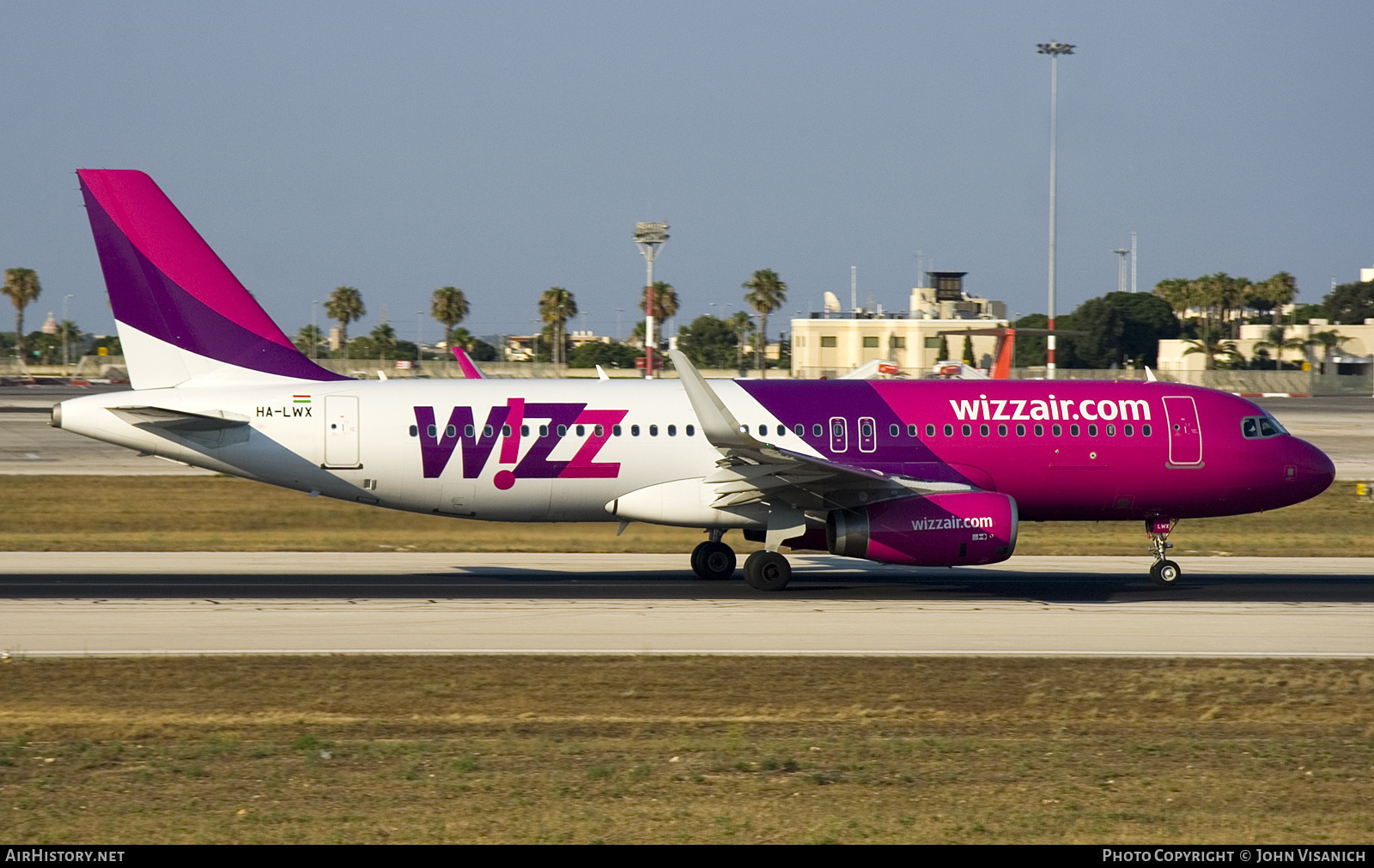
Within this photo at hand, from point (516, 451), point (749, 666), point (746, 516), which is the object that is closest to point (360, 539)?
point (516, 451)

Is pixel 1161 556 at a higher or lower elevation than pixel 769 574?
higher

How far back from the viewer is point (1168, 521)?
2678 centimetres

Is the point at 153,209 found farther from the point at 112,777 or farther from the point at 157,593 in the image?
the point at 112,777

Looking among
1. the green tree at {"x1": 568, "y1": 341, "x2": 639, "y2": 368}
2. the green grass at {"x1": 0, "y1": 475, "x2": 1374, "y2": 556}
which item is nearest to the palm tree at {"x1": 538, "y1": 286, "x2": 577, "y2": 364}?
the green tree at {"x1": 568, "y1": 341, "x2": 639, "y2": 368}

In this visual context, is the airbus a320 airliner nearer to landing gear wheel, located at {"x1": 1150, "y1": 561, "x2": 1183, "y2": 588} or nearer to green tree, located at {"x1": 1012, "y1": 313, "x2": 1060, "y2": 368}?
landing gear wheel, located at {"x1": 1150, "y1": 561, "x2": 1183, "y2": 588}

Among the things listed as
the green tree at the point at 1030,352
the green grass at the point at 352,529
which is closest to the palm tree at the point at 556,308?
the green tree at the point at 1030,352

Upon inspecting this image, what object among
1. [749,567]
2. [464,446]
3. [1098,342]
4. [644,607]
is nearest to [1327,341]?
[1098,342]

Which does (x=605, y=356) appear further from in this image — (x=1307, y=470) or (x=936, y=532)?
(x=936, y=532)

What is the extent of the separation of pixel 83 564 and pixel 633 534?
12.1 m

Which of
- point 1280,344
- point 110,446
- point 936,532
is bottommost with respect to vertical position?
point 936,532

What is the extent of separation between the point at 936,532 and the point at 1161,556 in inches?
219

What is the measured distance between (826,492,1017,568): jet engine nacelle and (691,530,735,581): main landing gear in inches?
140

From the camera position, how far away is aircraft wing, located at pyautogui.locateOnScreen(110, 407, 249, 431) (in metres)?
23.8

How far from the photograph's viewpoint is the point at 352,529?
33438 millimetres
